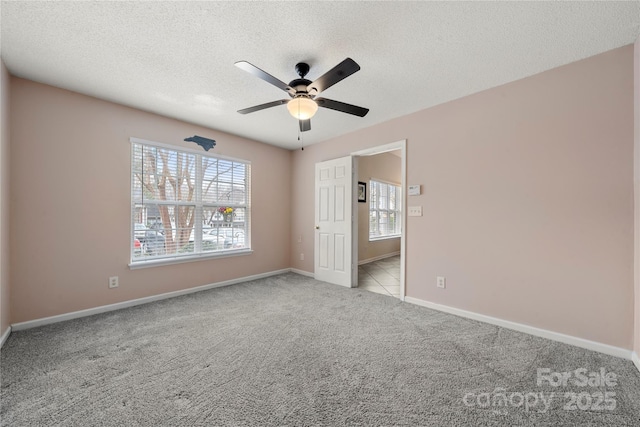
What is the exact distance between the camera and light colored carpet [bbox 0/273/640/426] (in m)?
1.41

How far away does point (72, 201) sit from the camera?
8.89 feet

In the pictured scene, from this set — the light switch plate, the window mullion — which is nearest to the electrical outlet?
the window mullion

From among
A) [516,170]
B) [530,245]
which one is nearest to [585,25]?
[516,170]

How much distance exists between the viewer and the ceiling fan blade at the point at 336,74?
1.62 metres

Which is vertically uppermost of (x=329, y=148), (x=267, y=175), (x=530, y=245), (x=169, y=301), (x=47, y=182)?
(x=329, y=148)

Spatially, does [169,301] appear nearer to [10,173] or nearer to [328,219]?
[10,173]

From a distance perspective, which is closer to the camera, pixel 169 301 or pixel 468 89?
pixel 468 89

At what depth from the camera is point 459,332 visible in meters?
2.41

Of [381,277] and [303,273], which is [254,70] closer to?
[303,273]

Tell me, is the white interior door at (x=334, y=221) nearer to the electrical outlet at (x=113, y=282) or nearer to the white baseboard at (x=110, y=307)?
the white baseboard at (x=110, y=307)

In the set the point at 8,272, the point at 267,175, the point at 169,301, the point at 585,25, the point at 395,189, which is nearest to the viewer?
the point at 585,25

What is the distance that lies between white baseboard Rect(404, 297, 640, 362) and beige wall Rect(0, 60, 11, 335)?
425cm

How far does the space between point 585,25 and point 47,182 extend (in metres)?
4.89

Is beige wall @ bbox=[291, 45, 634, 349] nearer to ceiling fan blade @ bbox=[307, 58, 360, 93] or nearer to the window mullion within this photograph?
ceiling fan blade @ bbox=[307, 58, 360, 93]
